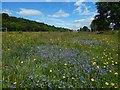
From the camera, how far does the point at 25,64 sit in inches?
271

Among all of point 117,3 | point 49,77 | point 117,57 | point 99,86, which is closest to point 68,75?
point 49,77

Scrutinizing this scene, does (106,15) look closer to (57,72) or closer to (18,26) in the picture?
(18,26)

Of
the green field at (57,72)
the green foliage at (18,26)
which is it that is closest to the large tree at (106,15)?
the green foliage at (18,26)

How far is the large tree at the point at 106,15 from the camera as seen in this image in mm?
44700

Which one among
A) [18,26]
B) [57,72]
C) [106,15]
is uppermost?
[106,15]

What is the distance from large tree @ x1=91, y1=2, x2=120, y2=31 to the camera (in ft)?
147

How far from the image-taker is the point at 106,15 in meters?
48.2

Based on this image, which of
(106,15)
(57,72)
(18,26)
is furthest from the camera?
(18,26)

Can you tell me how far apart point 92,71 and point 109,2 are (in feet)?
137

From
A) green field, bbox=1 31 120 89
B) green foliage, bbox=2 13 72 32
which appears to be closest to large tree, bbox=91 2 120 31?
green foliage, bbox=2 13 72 32

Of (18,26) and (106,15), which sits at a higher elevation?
(106,15)

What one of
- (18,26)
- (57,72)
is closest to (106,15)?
(18,26)

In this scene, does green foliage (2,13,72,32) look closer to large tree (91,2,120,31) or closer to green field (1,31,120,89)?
large tree (91,2,120,31)

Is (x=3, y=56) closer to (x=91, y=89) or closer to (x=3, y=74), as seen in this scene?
(x=3, y=74)
